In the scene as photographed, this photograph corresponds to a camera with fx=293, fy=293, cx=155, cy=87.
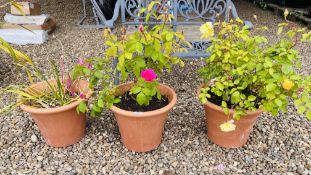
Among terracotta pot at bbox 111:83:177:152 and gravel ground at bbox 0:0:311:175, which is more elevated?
terracotta pot at bbox 111:83:177:152

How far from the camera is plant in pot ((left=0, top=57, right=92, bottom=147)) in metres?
1.74

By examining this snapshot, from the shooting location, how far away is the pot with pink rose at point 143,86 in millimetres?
1573

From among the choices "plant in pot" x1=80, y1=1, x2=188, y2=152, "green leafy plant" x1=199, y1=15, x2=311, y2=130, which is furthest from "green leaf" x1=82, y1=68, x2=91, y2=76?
"green leafy plant" x1=199, y1=15, x2=311, y2=130

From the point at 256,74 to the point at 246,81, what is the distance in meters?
0.08

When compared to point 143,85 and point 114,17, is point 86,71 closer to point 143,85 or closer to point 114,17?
point 143,85

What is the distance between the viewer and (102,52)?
3.42 meters

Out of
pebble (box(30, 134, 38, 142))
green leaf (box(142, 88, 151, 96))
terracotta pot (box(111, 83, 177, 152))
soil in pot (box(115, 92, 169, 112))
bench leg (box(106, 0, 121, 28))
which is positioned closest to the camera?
green leaf (box(142, 88, 151, 96))

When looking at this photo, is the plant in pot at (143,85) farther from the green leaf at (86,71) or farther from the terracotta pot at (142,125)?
the green leaf at (86,71)

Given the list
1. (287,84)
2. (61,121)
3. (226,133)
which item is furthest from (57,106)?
(287,84)

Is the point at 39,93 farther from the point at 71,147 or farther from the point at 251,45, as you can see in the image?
the point at 251,45

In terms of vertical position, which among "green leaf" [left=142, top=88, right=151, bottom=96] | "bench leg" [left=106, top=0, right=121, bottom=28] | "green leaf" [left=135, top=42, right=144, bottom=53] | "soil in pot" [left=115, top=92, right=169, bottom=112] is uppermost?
"bench leg" [left=106, top=0, right=121, bottom=28]

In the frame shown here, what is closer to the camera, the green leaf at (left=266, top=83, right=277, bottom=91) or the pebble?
the green leaf at (left=266, top=83, right=277, bottom=91)

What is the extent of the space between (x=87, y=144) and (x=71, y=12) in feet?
11.9

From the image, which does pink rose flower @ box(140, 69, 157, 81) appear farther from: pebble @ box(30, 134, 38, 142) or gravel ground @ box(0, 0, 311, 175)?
pebble @ box(30, 134, 38, 142)
